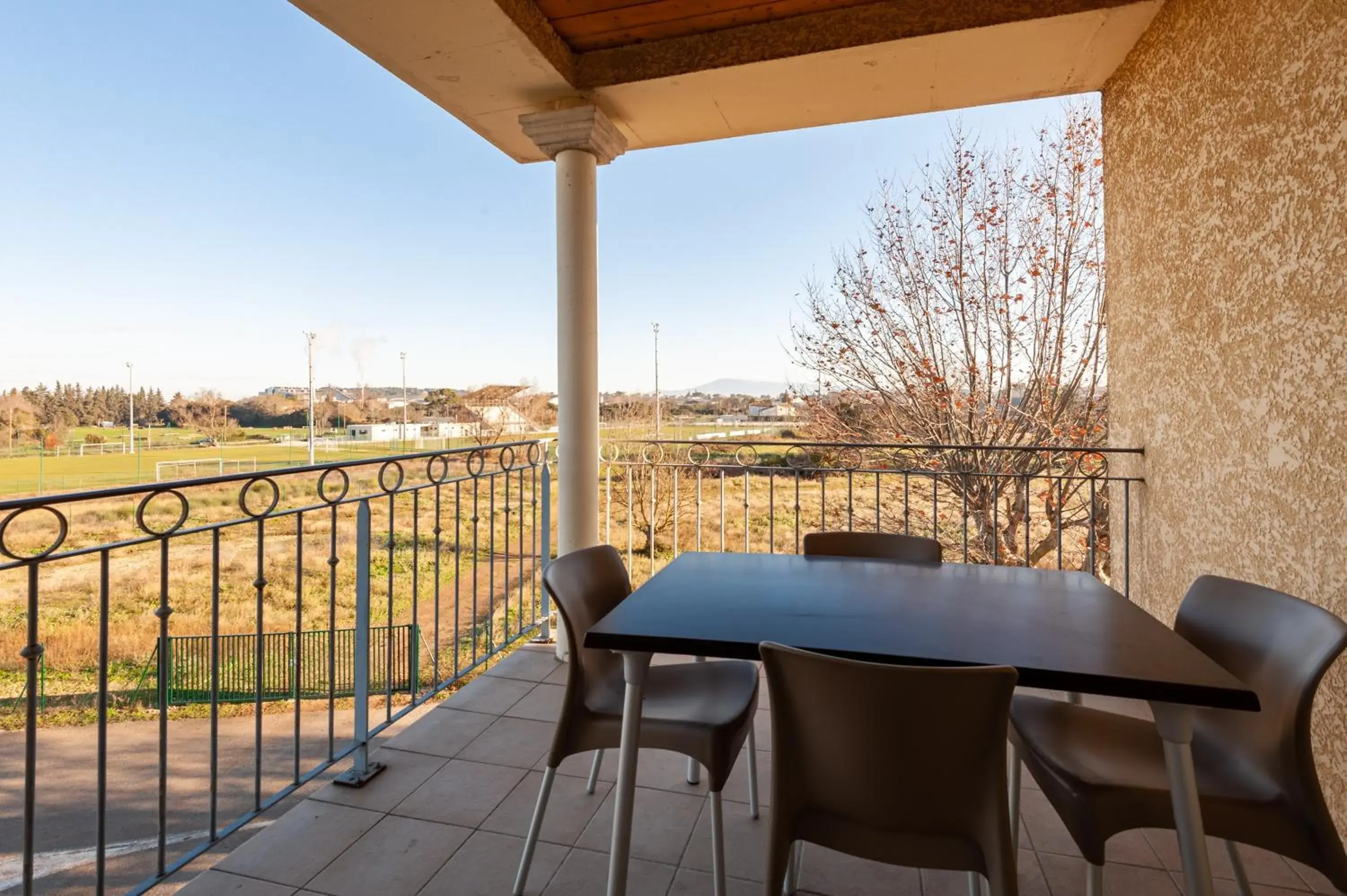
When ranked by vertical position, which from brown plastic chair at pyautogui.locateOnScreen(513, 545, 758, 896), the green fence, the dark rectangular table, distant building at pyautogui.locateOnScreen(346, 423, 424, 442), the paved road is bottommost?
the green fence

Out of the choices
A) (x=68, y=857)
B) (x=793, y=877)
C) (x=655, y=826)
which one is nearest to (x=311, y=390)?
(x=68, y=857)

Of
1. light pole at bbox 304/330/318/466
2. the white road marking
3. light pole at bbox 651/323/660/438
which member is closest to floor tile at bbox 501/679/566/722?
the white road marking

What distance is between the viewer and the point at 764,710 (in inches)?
100.0

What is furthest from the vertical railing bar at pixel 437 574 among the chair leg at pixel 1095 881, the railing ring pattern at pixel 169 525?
the chair leg at pixel 1095 881

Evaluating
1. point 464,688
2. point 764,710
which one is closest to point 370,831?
point 464,688

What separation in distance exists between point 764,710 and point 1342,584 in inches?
69.2

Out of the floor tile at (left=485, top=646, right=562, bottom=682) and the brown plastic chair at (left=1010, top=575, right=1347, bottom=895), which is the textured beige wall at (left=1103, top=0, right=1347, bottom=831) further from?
the floor tile at (left=485, top=646, right=562, bottom=682)

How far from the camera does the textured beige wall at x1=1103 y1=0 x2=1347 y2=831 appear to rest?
1.62m

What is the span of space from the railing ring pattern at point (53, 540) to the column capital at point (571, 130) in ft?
7.87

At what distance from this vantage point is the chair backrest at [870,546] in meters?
2.01

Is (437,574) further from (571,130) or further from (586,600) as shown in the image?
(571,130)

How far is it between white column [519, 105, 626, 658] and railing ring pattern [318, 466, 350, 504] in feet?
4.02

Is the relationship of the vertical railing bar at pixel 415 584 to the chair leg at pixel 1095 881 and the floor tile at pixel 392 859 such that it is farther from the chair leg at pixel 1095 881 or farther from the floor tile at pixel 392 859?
the chair leg at pixel 1095 881

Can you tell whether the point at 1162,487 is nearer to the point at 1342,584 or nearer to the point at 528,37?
the point at 1342,584
